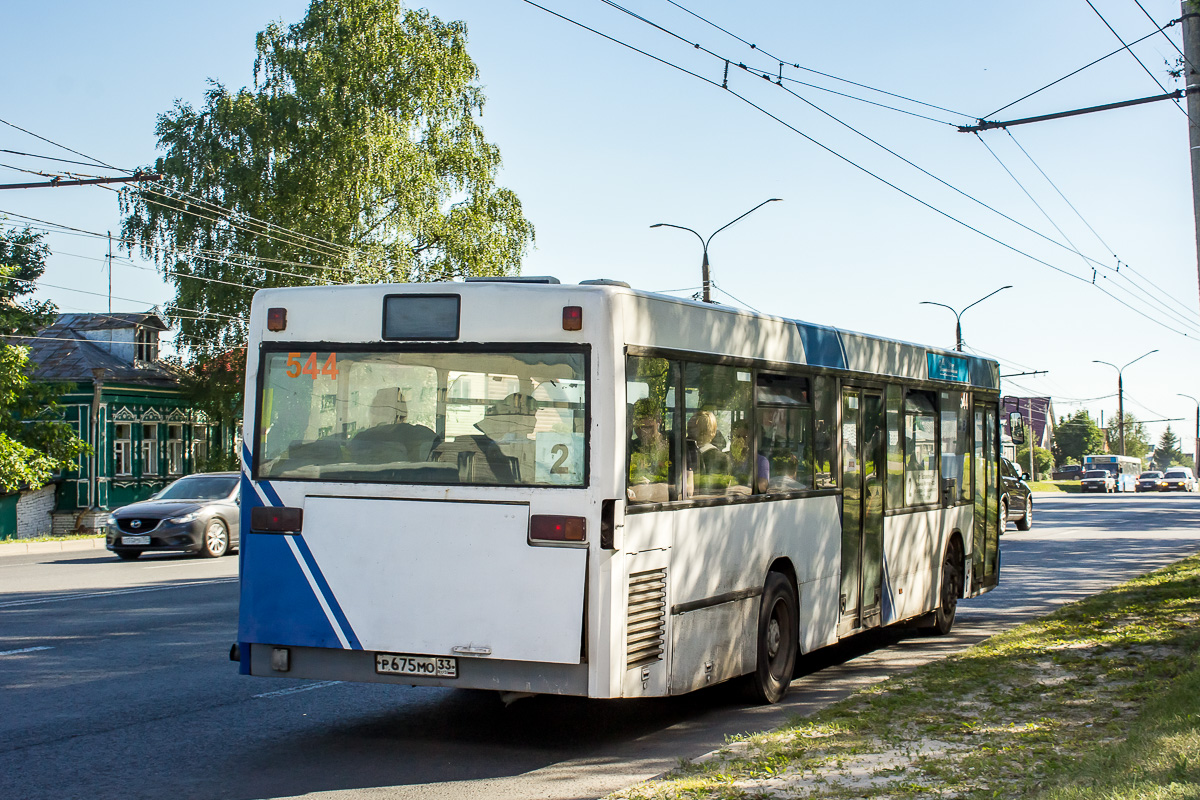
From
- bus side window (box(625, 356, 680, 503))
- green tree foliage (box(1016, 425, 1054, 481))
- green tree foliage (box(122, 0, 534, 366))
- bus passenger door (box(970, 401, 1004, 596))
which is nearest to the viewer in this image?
bus side window (box(625, 356, 680, 503))

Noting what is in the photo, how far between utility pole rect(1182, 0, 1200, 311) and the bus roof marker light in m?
10.8

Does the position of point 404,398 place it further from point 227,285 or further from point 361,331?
point 227,285

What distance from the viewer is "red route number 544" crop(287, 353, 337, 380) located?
7.36 m

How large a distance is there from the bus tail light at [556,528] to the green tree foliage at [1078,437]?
5447 inches

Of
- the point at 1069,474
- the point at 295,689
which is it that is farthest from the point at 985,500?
the point at 1069,474

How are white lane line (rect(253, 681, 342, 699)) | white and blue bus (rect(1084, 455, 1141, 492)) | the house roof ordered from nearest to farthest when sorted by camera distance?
white lane line (rect(253, 681, 342, 699)) < the house roof < white and blue bus (rect(1084, 455, 1141, 492))

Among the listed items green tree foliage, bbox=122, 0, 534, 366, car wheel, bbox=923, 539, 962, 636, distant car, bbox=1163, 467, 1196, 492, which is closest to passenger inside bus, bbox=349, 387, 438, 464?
car wheel, bbox=923, 539, 962, 636

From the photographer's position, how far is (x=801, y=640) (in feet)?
30.5

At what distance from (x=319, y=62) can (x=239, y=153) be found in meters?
3.95

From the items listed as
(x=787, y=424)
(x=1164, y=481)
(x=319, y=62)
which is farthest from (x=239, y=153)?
(x=1164, y=481)

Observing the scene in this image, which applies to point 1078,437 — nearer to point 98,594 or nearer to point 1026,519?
point 1026,519

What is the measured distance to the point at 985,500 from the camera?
1412 centimetres

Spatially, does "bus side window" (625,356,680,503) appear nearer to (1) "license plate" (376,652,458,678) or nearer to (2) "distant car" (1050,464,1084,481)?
(1) "license plate" (376,652,458,678)

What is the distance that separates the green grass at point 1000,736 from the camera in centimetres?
572
